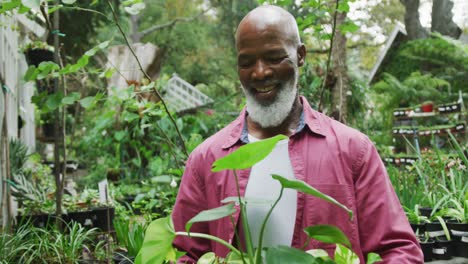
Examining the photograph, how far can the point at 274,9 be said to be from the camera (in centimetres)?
161

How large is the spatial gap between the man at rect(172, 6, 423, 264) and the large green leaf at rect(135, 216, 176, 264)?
1.81 feet

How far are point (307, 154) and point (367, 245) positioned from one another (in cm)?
34

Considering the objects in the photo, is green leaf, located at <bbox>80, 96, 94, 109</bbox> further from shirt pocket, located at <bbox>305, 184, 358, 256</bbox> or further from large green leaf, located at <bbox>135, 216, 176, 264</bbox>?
large green leaf, located at <bbox>135, 216, 176, 264</bbox>

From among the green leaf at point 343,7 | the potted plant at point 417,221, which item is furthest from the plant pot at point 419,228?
the green leaf at point 343,7

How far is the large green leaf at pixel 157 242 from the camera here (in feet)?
3.06

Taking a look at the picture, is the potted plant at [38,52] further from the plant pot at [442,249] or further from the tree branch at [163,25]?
the tree branch at [163,25]

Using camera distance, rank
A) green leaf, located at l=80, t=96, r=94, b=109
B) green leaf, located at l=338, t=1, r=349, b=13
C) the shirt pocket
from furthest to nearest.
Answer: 1. green leaf, located at l=338, t=1, r=349, b=13
2. green leaf, located at l=80, t=96, r=94, b=109
3. the shirt pocket

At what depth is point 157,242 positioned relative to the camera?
939mm

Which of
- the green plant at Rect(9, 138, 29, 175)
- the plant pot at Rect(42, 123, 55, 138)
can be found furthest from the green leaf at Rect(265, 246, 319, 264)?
the plant pot at Rect(42, 123, 55, 138)

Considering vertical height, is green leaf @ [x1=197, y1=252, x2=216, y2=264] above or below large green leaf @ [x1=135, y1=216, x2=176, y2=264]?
below

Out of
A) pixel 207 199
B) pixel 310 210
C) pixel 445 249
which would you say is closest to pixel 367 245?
pixel 310 210

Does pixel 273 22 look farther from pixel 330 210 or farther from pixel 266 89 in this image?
pixel 330 210

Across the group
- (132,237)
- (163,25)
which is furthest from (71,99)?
(163,25)

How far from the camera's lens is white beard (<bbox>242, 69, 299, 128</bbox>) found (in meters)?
1.65
